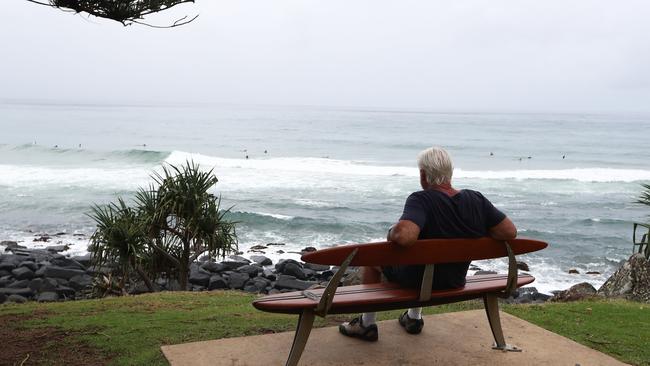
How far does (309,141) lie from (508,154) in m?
18.5

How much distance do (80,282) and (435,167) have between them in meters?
11.8

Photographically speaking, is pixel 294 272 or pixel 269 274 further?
pixel 294 272

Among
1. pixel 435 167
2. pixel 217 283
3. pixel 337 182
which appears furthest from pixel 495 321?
pixel 337 182

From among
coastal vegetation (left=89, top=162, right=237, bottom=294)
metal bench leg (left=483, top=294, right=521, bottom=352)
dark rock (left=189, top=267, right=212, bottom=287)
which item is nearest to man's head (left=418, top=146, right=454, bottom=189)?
metal bench leg (left=483, top=294, right=521, bottom=352)

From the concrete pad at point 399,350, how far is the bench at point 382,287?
18.7 inches

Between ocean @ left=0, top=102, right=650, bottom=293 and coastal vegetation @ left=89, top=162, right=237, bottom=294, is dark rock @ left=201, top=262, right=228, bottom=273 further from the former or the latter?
coastal vegetation @ left=89, top=162, right=237, bottom=294

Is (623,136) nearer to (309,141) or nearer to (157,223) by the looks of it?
(309,141)

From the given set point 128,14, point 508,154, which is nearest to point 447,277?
point 128,14

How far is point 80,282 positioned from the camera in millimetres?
14000

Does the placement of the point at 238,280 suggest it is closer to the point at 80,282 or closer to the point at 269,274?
the point at 269,274

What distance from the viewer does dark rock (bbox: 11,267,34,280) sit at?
14.4m

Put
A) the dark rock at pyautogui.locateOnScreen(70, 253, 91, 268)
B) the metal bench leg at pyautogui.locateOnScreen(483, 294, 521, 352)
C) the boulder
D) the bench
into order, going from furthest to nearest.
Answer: the dark rock at pyautogui.locateOnScreen(70, 253, 91, 268) → the boulder → the metal bench leg at pyautogui.locateOnScreen(483, 294, 521, 352) → the bench

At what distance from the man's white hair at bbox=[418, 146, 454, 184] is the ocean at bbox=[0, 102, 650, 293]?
39.2 ft

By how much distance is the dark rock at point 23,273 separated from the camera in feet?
47.4
